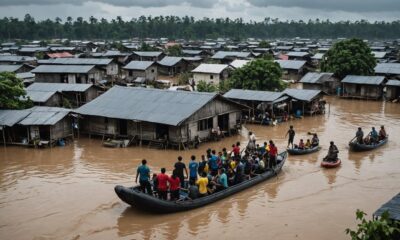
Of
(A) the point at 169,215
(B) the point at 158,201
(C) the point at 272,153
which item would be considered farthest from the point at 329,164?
(B) the point at 158,201

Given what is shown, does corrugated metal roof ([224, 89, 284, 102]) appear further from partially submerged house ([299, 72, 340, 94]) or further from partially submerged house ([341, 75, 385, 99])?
partially submerged house ([341, 75, 385, 99])

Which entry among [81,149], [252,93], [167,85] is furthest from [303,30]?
[81,149]

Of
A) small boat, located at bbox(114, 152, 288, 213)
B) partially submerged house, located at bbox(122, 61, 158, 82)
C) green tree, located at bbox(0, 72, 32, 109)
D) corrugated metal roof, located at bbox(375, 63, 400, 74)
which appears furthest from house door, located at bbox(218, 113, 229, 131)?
corrugated metal roof, located at bbox(375, 63, 400, 74)

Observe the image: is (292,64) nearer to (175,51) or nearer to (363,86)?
(363,86)

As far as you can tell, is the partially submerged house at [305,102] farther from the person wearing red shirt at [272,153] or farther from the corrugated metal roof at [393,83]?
the person wearing red shirt at [272,153]

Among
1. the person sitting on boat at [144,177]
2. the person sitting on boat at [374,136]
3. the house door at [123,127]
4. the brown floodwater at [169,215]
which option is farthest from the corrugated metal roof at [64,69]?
the person sitting on boat at [144,177]
